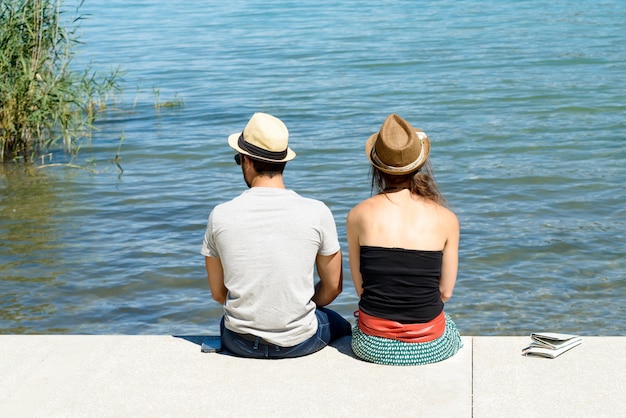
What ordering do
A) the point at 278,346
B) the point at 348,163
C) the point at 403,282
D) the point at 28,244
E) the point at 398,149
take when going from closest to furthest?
the point at 398,149 < the point at 403,282 < the point at 278,346 < the point at 28,244 < the point at 348,163

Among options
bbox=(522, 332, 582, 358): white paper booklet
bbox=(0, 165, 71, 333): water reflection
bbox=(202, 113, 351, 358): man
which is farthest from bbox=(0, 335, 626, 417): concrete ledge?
bbox=(0, 165, 71, 333): water reflection

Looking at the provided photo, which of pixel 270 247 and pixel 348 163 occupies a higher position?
pixel 270 247

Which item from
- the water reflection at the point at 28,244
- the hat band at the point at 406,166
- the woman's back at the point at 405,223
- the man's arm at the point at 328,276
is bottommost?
the water reflection at the point at 28,244

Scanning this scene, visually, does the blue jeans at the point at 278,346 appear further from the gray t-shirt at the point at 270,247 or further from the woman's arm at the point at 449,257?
the woman's arm at the point at 449,257

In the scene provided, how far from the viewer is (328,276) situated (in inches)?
187

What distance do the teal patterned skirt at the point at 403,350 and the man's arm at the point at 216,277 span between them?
707 mm

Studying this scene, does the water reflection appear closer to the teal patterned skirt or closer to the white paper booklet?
the teal patterned skirt

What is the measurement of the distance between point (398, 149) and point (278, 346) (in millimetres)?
1101

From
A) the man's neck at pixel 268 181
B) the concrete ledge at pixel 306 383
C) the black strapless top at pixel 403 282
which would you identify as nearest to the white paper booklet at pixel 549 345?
the concrete ledge at pixel 306 383

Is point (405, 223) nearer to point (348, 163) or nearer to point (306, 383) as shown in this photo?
point (306, 383)

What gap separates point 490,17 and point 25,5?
1373cm

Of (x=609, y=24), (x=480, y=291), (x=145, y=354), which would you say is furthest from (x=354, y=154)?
(x=609, y=24)

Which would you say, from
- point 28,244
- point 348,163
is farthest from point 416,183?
point 348,163

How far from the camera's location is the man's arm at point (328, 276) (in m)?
4.70
